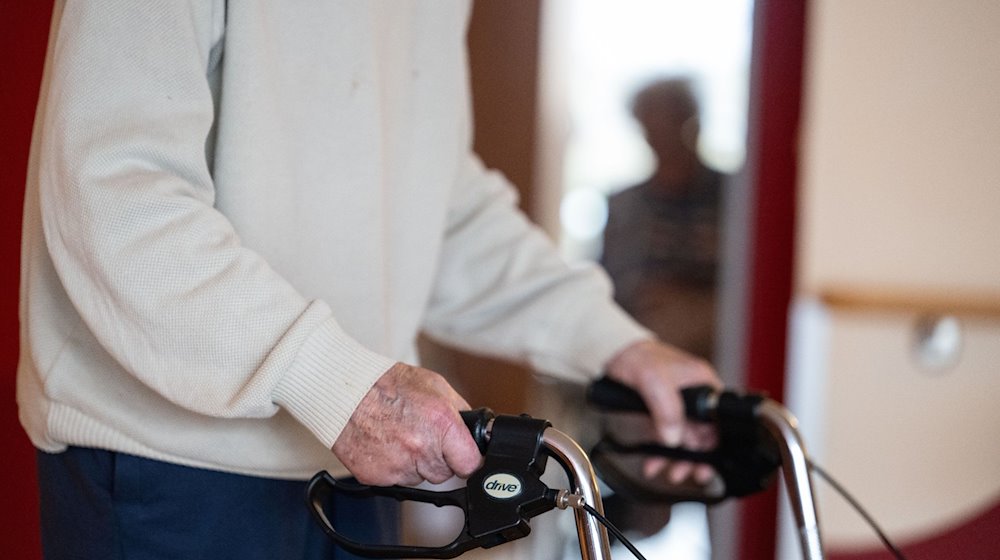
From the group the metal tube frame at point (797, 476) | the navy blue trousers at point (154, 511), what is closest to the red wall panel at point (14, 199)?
the navy blue trousers at point (154, 511)

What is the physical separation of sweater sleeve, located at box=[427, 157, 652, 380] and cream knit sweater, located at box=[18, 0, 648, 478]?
142 mm

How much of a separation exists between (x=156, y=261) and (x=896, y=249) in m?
2.00

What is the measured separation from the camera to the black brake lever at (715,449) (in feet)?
3.21

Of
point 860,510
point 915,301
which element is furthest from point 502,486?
point 915,301

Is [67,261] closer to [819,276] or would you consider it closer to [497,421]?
[497,421]

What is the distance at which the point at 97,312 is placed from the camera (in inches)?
26.9

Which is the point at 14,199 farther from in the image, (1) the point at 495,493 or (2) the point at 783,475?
(2) the point at 783,475

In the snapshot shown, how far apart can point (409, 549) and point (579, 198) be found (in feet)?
5.96

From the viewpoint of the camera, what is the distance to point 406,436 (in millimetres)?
658

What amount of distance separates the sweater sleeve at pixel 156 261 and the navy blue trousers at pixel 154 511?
0.13 m

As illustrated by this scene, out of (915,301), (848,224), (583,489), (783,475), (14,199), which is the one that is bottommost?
(915,301)

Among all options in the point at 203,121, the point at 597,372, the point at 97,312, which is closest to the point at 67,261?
the point at 97,312

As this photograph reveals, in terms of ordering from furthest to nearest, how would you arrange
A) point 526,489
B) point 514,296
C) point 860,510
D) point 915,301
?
1. point 915,301
2. point 514,296
3. point 860,510
4. point 526,489

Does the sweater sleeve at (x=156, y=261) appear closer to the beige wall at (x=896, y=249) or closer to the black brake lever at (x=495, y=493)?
the black brake lever at (x=495, y=493)
